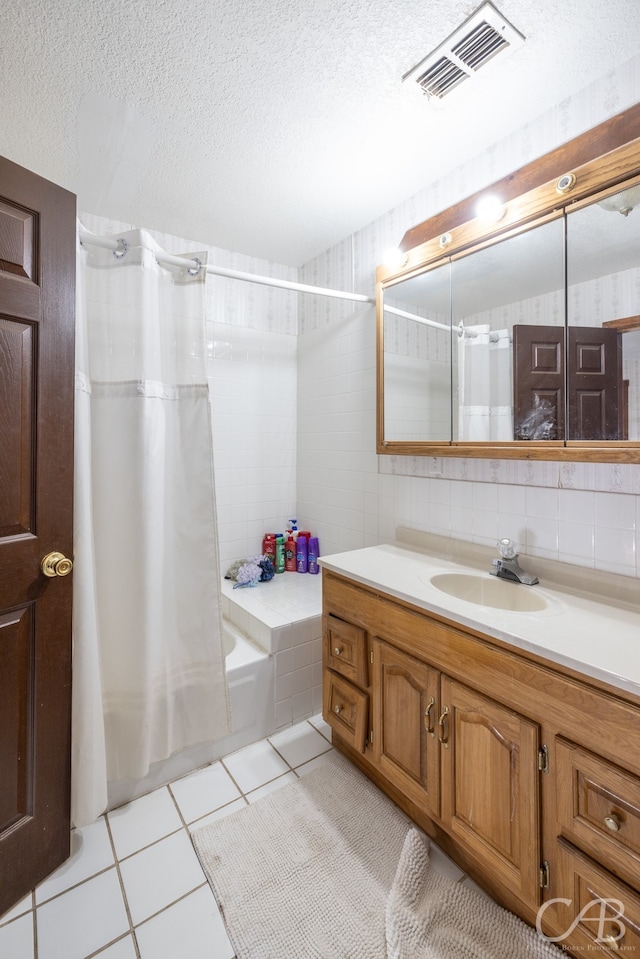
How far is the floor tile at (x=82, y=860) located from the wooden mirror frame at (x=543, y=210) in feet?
5.84

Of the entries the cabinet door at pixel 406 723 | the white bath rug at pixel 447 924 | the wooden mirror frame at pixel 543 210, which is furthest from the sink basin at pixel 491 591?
the white bath rug at pixel 447 924

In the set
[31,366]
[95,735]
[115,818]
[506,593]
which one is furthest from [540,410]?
[115,818]

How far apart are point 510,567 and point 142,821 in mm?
1573

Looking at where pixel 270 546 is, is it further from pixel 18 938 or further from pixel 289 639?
pixel 18 938

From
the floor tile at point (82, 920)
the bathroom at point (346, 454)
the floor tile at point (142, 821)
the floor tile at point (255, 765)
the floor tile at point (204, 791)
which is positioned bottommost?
the floor tile at point (82, 920)

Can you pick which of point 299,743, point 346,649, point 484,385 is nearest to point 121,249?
point 484,385

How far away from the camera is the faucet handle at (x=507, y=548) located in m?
1.49

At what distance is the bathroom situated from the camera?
1.38 m

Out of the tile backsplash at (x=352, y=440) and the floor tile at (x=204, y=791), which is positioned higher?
the tile backsplash at (x=352, y=440)

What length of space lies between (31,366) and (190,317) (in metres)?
0.57

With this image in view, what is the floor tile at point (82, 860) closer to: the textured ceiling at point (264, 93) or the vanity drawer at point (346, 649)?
the vanity drawer at point (346, 649)

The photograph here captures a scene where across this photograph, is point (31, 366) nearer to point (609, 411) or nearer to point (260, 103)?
point (260, 103)

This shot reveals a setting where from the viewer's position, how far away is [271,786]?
64.6 inches

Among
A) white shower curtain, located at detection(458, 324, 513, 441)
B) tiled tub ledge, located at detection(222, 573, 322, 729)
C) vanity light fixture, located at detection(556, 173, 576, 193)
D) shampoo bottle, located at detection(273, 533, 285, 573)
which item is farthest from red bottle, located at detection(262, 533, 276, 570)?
vanity light fixture, located at detection(556, 173, 576, 193)
